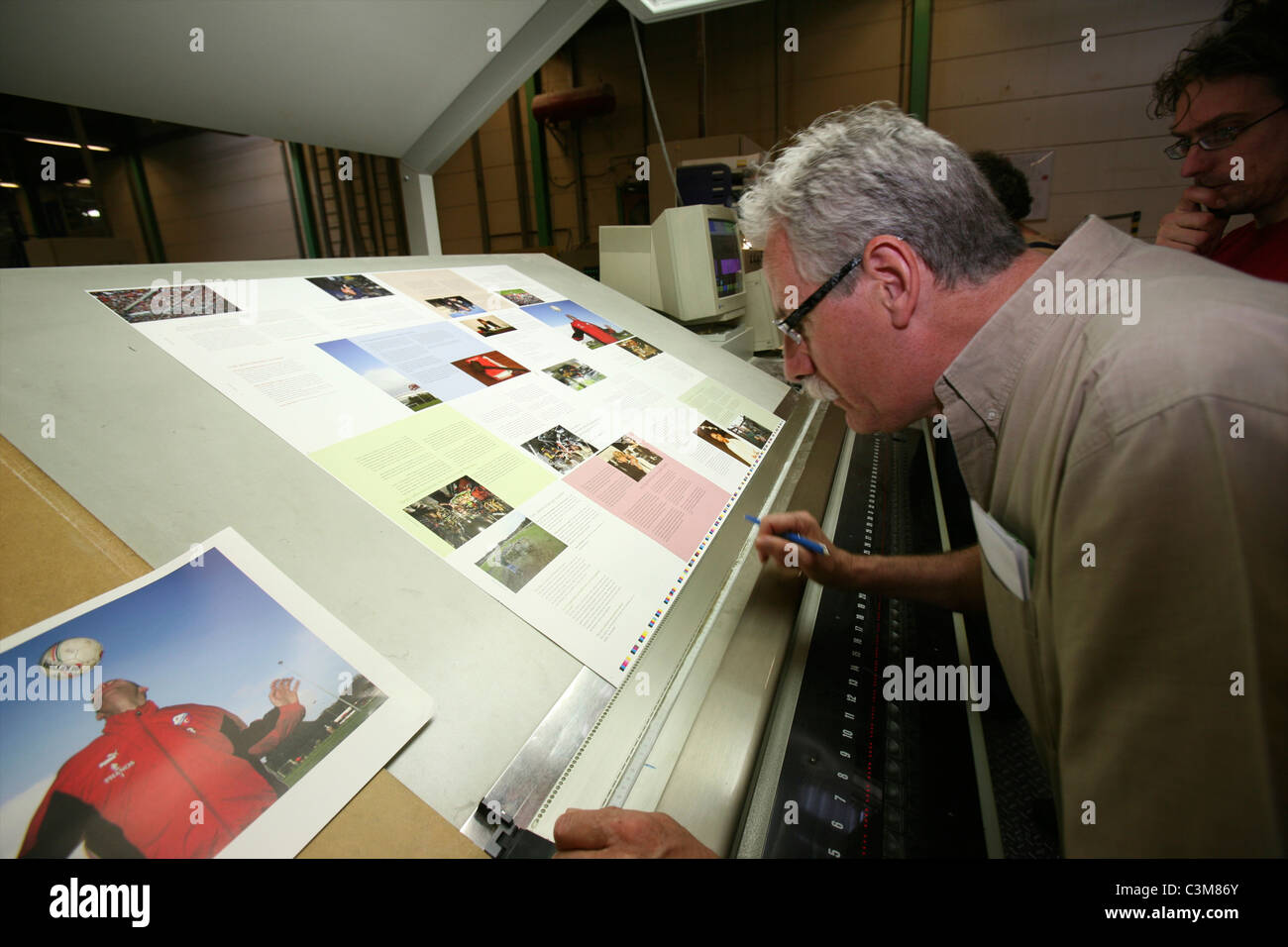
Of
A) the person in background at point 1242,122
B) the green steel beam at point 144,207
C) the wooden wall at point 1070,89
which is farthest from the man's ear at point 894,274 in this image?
the green steel beam at point 144,207

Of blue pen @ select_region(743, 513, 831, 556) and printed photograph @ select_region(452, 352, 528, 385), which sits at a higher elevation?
printed photograph @ select_region(452, 352, 528, 385)

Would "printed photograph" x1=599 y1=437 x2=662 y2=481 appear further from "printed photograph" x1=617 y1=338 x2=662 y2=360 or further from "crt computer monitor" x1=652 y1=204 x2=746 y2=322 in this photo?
"crt computer monitor" x1=652 y1=204 x2=746 y2=322

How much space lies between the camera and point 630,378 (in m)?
1.41

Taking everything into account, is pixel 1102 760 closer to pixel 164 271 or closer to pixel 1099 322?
pixel 1099 322

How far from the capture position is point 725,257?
7.07 feet

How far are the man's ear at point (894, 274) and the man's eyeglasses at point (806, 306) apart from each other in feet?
0.07

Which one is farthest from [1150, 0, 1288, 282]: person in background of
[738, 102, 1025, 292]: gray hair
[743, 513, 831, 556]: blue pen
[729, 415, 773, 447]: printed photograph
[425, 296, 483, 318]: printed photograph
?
[425, 296, 483, 318]: printed photograph

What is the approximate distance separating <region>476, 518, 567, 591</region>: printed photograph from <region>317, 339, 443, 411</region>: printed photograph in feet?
1.06

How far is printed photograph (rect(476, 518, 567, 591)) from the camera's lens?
2.53ft

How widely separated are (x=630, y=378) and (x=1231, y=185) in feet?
4.81

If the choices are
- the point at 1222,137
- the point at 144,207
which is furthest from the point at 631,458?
the point at 144,207

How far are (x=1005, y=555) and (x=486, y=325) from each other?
113cm

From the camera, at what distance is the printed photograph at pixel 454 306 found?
132cm
